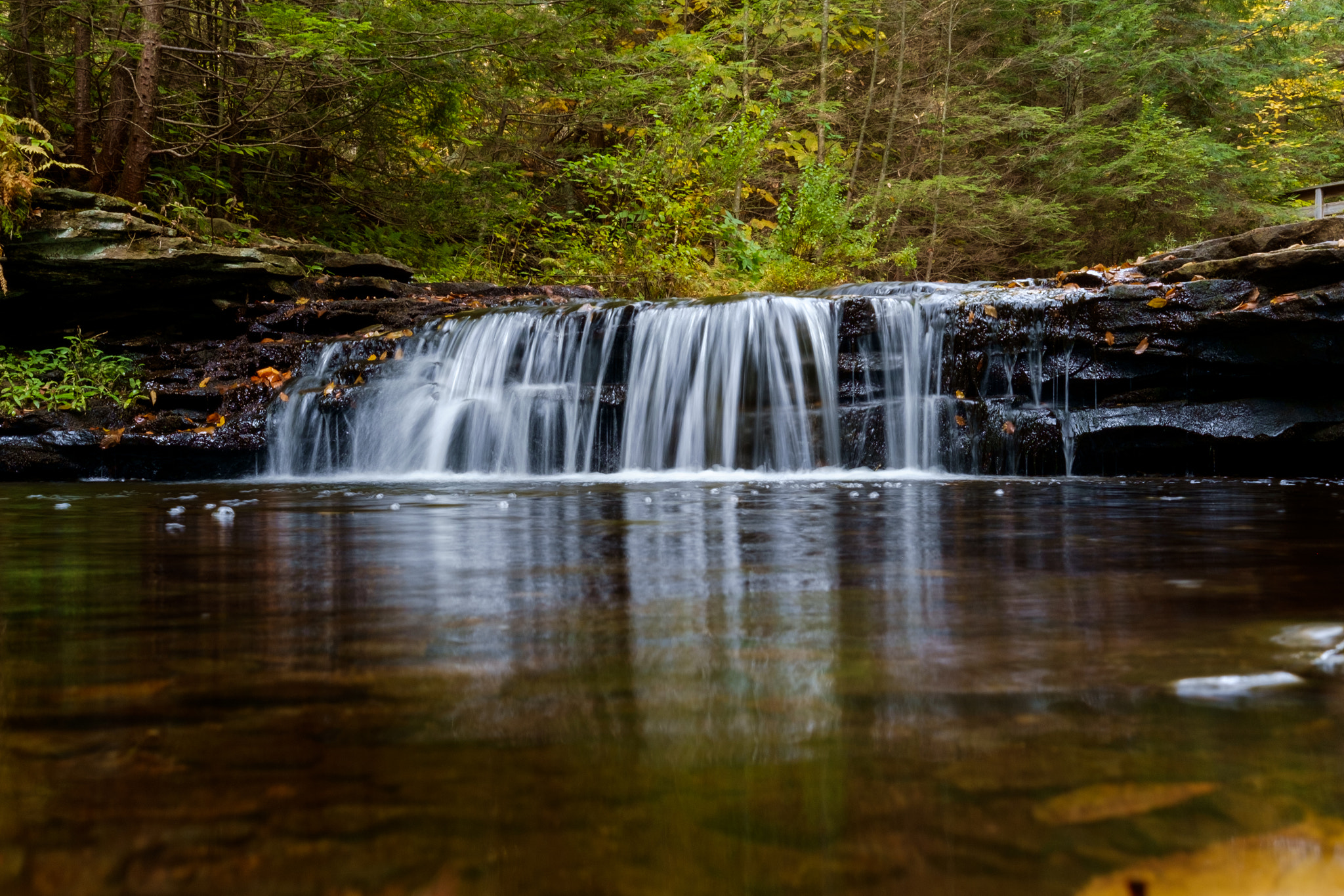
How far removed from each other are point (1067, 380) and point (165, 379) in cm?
879

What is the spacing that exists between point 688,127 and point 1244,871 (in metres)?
13.6

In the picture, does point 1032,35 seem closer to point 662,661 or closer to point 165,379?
point 165,379

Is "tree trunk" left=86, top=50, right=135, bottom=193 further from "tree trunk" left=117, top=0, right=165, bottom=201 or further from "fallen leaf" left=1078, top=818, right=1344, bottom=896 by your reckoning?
"fallen leaf" left=1078, top=818, right=1344, bottom=896

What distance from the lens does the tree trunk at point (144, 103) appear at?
968 centimetres

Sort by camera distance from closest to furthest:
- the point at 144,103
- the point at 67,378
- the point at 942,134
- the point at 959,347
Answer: the point at 959,347
the point at 67,378
the point at 144,103
the point at 942,134

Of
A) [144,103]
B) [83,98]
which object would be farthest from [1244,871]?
[83,98]

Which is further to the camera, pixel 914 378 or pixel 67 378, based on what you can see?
pixel 67 378

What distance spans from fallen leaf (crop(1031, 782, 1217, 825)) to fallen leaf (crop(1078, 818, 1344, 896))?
6cm

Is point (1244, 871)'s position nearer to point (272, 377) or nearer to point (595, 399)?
point (595, 399)

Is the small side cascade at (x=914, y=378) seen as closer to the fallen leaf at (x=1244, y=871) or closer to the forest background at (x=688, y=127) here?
the forest background at (x=688, y=127)

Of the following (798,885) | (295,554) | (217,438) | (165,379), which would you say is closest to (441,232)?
(165,379)

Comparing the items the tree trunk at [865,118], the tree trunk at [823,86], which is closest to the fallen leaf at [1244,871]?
the tree trunk at [823,86]

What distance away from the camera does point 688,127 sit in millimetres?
13289

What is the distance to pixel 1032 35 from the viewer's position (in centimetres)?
2081
